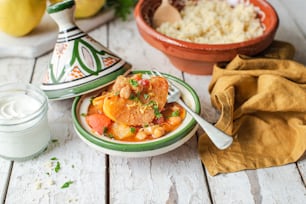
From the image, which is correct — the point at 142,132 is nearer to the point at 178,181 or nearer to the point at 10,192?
the point at 178,181

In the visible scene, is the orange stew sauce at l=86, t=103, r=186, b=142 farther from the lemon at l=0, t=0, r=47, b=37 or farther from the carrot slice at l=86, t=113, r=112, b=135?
the lemon at l=0, t=0, r=47, b=37

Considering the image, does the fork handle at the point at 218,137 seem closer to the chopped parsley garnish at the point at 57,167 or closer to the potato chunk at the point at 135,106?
the potato chunk at the point at 135,106

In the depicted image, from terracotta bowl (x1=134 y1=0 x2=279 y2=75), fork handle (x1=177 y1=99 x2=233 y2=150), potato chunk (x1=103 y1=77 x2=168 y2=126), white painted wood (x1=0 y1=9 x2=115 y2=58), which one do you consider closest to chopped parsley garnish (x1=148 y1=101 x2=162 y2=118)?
potato chunk (x1=103 y1=77 x2=168 y2=126)

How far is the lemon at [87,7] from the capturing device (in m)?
1.60

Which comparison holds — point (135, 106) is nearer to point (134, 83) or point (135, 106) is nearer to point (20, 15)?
point (134, 83)

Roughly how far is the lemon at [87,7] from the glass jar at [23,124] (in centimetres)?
52

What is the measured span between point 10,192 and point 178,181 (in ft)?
1.13

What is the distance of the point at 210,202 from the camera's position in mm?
998

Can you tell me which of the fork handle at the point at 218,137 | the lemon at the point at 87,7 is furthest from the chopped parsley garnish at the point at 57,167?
the lemon at the point at 87,7

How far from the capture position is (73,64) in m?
1.21

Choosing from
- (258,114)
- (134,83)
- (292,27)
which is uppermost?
(134,83)

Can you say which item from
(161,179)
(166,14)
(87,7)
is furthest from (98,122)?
(87,7)

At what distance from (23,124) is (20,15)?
51 cm

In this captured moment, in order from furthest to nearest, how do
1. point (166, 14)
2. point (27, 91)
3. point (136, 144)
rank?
point (166, 14), point (27, 91), point (136, 144)
